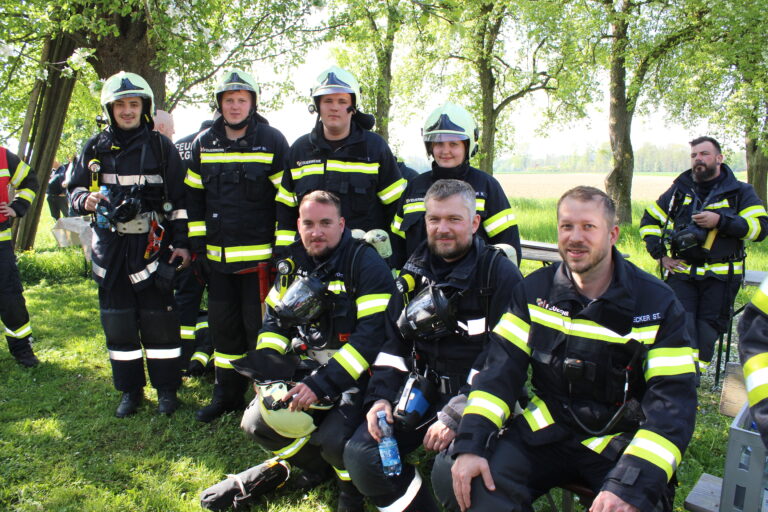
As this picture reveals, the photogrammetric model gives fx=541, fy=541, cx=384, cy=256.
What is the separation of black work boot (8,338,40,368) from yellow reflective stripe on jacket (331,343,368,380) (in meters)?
3.93

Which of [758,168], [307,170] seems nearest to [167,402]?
[307,170]

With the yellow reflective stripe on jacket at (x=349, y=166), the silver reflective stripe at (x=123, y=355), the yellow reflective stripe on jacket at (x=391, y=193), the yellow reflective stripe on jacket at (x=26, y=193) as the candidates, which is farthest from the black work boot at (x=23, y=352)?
the yellow reflective stripe on jacket at (x=391, y=193)

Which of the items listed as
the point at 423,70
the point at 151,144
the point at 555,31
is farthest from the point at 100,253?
the point at 423,70

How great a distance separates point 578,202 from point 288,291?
1641mm

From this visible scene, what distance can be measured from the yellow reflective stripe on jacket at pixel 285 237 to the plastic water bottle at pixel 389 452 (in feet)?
5.74

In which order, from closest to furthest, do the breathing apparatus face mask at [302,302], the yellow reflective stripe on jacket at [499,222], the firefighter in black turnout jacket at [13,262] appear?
1. the breathing apparatus face mask at [302,302]
2. the yellow reflective stripe on jacket at [499,222]
3. the firefighter in black turnout jacket at [13,262]

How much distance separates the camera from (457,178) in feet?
12.1

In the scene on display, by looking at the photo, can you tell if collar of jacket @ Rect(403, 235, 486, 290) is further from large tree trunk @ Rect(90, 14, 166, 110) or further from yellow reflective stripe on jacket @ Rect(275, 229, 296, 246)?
large tree trunk @ Rect(90, 14, 166, 110)

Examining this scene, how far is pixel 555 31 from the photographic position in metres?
15.3

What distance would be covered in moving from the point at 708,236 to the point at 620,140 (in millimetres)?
10638

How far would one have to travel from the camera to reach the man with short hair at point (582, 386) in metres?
2.13

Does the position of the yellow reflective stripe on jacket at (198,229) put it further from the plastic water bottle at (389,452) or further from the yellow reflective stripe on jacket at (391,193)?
the plastic water bottle at (389,452)

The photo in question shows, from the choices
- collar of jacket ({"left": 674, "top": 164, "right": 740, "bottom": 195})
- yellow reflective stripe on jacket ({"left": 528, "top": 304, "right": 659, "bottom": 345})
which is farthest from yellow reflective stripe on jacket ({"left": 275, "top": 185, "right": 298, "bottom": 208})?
collar of jacket ({"left": 674, "top": 164, "right": 740, "bottom": 195})

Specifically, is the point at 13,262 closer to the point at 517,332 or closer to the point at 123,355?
the point at 123,355
